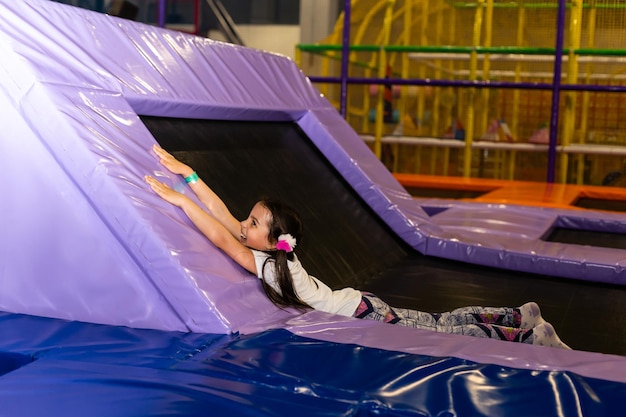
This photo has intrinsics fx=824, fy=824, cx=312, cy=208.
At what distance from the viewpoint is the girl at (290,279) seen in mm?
1968

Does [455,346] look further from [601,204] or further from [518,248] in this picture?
[601,204]

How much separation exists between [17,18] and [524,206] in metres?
2.89

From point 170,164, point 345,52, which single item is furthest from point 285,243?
point 345,52

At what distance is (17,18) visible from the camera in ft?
6.64

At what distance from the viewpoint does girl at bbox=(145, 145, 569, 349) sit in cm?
197

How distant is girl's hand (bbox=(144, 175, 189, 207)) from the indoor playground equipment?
0.02 metres

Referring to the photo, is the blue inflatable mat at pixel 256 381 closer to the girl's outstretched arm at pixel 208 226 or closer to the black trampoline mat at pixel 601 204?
the girl's outstretched arm at pixel 208 226

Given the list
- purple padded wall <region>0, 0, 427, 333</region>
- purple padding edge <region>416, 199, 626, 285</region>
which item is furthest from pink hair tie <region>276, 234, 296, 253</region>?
purple padding edge <region>416, 199, 626, 285</region>

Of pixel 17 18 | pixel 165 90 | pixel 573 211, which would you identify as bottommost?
pixel 573 211

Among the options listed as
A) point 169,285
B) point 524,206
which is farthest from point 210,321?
point 524,206

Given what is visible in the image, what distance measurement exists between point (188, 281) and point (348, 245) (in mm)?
1136

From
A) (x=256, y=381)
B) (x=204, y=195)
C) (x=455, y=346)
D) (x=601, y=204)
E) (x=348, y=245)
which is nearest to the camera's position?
(x=256, y=381)

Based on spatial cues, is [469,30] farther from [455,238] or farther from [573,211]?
[455,238]

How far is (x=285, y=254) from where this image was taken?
198 cm
